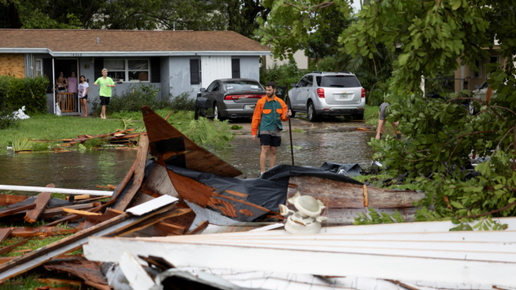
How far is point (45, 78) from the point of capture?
22328mm

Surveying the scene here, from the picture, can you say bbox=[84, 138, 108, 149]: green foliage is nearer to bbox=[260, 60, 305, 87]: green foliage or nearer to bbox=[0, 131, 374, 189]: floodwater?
bbox=[0, 131, 374, 189]: floodwater

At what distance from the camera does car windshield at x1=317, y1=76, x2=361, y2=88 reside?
65.1 feet

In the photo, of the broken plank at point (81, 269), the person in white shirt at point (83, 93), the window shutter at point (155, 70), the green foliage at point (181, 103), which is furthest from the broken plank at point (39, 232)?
the window shutter at point (155, 70)

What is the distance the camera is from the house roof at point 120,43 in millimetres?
23266

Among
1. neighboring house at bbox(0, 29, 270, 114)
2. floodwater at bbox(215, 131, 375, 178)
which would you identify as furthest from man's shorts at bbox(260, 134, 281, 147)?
neighboring house at bbox(0, 29, 270, 114)

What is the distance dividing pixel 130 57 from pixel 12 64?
16.6 ft

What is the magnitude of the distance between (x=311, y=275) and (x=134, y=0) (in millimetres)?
32068

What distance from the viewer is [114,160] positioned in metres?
11.1

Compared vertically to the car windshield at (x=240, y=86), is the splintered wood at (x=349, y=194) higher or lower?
lower

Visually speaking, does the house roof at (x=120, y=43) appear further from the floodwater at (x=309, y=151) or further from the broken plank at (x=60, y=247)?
the broken plank at (x=60, y=247)

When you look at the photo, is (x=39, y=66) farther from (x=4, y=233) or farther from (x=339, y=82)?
(x=4, y=233)

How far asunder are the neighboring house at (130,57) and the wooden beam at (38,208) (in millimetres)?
17932

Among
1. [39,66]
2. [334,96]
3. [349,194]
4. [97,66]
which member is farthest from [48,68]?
[349,194]

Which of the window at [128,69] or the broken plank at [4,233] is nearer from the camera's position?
the broken plank at [4,233]
